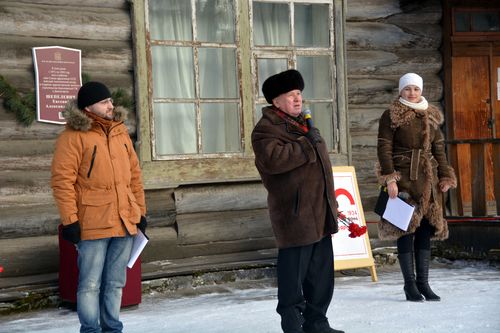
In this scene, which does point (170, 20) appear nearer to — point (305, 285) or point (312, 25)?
point (312, 25)

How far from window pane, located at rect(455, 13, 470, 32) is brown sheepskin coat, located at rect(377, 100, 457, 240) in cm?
375

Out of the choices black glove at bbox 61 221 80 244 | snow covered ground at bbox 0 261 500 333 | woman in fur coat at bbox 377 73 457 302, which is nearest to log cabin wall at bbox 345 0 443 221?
snow covered ground at bbox 0 261 500 333

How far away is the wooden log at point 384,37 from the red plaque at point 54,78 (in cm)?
277

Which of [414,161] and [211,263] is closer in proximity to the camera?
[414,161]

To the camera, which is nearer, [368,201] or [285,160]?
[285,160]

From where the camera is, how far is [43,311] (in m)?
6.74

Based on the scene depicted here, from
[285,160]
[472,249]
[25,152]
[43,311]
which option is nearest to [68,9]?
[25,152]

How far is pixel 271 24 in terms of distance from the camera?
8.09 meters

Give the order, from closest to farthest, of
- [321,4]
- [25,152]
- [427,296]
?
[427,296] < [25,152] < [321,4]

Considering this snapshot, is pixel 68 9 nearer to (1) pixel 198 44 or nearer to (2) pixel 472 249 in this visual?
(1) pixel 198 44

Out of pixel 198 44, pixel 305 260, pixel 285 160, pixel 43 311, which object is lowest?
pixel 43 311

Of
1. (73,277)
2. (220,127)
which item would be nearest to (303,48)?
(220,127)

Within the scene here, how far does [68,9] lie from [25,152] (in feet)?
3.97

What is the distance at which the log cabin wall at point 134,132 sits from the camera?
22.5 feet
